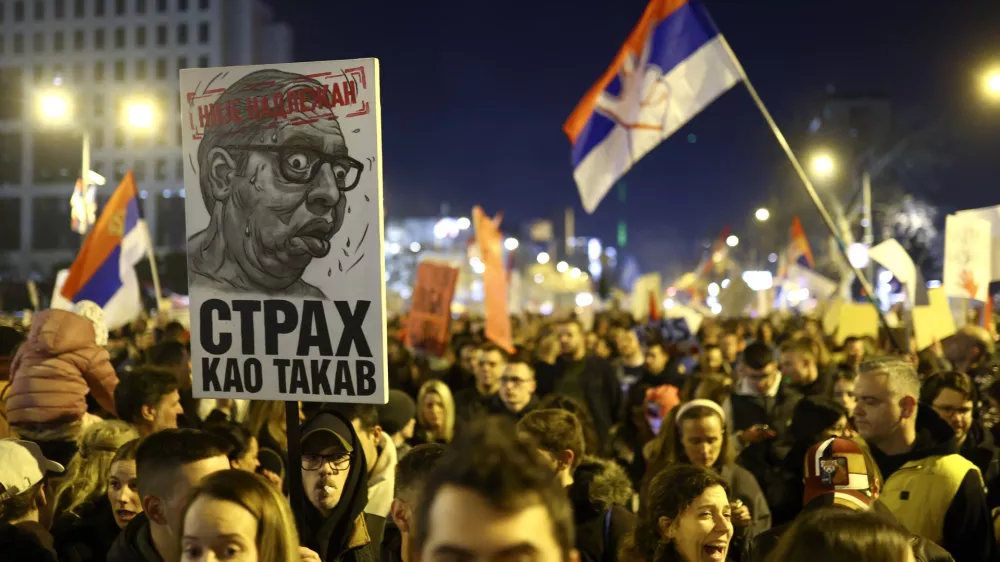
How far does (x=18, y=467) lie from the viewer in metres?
4.41

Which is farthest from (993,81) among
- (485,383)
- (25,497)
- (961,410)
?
(25,497)

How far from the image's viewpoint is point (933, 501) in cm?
502

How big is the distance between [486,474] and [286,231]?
103 inches

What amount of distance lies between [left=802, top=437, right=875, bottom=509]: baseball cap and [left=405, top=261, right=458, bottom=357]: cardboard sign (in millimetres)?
7905

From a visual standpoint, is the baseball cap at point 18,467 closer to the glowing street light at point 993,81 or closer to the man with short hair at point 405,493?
the man with short hair at point 405,493

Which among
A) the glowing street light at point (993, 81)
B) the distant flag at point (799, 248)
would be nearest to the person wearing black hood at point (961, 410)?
the glowing street light at point (993, 81)

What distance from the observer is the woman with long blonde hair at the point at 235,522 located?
3098 mm

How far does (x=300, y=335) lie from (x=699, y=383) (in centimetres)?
473

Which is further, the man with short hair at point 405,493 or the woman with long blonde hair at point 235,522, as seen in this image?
the man with short hair at point 405,493

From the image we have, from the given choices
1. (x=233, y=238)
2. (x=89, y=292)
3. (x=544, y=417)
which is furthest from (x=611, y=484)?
(x=89, y=292)

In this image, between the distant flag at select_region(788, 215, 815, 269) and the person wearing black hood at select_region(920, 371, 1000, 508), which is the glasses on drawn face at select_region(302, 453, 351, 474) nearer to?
the person wearing black hood at select_region(920, 371, 1000, 508)

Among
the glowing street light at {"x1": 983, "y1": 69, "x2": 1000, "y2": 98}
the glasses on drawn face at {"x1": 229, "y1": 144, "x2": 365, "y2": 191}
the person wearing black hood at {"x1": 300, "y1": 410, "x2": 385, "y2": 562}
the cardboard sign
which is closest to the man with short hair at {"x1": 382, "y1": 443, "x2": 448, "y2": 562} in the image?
the person wearing black hood at {"x1": 300, "y1": 410, "x2": 385, "y2": 562}

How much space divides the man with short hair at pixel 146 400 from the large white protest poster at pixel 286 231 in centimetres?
184

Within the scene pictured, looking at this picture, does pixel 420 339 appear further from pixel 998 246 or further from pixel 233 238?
pixel 233 238
